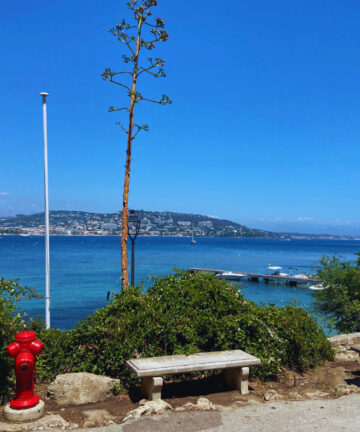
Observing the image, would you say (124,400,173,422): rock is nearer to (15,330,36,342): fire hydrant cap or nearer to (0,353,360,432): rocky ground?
(0,353,360,432): rocky ground

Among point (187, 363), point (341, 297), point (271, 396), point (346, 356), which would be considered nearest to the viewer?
point (187, 363)

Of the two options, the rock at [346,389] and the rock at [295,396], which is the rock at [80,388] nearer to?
the rock at [295,396]

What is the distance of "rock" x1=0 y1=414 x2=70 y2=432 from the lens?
14.8 ft

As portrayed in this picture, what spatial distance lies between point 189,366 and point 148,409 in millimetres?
771

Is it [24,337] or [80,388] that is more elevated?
[24,337]

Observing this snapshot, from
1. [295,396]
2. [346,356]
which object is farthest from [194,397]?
[346,356]

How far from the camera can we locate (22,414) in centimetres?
471

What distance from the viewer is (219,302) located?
6.95 meters

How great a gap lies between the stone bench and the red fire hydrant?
48.3 inches

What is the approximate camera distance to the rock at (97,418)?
4866 millimetres

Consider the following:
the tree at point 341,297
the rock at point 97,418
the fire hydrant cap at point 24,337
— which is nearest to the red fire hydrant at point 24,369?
the fire hydrant cap at point 24,337

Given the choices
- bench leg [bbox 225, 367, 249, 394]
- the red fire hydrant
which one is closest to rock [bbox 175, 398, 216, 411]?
bench leg [bbox 225, 367, 249, 394]

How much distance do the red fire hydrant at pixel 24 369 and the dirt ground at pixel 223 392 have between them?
0.99 ft

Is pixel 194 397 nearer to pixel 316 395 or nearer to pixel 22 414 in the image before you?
pixel 316 395
